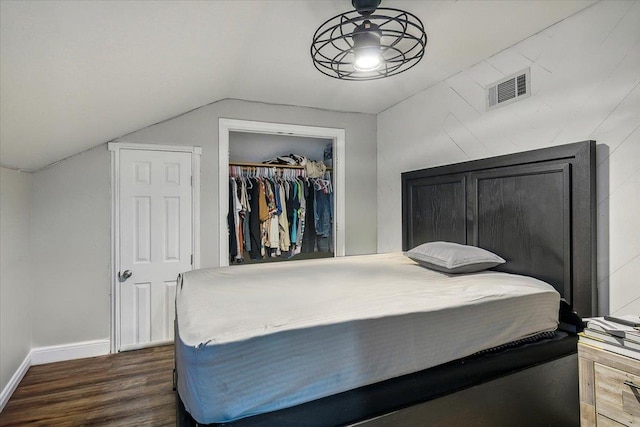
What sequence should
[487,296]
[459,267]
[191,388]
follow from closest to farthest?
[191,388] → [487,296] → [459,267]

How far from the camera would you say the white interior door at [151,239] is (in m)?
2.90

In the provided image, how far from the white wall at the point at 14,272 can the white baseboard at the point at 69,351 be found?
0.10 m

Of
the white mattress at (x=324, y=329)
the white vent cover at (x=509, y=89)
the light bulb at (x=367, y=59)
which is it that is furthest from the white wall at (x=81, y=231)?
the white vent cover at (x=509, y=89)

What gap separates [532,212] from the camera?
206 centimetres

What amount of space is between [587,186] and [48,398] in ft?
11.6

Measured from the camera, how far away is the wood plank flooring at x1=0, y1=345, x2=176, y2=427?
1945 mm

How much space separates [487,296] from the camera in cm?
150

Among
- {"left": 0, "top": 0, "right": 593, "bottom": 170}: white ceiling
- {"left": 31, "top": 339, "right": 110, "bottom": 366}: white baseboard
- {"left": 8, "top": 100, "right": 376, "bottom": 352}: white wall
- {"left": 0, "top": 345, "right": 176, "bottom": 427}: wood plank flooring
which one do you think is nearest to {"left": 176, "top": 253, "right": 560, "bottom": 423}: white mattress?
{"left": 0, "top": 345, "right": 176, "bottom": 427}: wood plank flooring

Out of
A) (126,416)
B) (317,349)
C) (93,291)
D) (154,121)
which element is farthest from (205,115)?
(317,349)

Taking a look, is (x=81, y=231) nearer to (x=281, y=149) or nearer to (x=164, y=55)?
(x=164, y=55)

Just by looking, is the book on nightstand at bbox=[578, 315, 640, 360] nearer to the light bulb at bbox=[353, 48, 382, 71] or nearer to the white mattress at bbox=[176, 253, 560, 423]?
the white mattress at bbox=[176, 253, 560, 423]

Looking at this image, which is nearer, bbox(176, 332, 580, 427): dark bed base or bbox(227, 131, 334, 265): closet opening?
bbox(176, 332, 580, 427): dark bed base

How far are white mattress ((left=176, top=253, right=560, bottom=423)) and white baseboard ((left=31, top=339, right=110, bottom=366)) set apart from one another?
1.62 m

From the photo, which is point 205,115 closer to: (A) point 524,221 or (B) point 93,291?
(B) point 93,291
